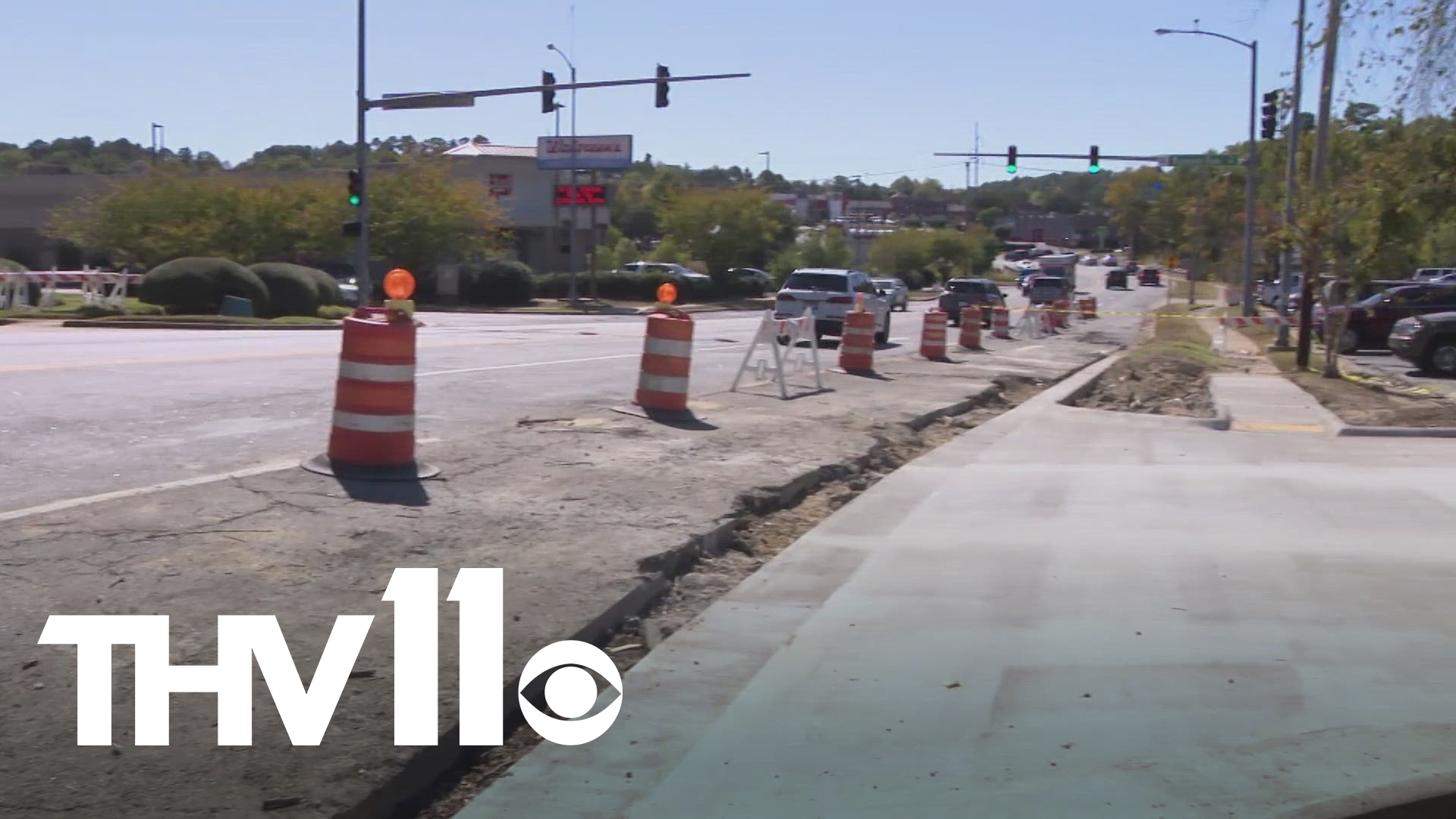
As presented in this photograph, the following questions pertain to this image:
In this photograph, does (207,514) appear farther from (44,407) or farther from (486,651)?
(44,407)

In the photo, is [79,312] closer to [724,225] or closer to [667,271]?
[667,271]

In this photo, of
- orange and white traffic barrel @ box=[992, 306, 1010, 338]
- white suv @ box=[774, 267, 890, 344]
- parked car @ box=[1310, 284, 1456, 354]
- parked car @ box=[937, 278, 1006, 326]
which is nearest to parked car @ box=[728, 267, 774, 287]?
parked car @ box=[937, 278, 1006, 326]

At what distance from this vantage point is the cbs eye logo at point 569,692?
18.8 feet

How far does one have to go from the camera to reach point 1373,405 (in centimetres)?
1944

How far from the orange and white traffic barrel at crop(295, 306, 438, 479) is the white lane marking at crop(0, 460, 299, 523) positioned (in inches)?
14.6

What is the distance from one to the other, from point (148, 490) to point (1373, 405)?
16.1m

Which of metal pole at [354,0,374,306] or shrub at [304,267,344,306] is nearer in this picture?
metal pole at [354,0,374,306]

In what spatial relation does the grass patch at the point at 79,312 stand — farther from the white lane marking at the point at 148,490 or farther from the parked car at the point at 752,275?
the parked car at the point at 752,275

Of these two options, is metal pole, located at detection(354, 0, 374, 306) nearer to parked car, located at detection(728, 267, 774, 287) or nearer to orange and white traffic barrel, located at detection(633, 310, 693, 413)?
orange and white traffic barrel, located at detection(633, 310, 693, 413)

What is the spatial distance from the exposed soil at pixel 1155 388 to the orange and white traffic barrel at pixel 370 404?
11.9m

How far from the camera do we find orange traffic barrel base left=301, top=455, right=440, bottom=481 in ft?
31.7

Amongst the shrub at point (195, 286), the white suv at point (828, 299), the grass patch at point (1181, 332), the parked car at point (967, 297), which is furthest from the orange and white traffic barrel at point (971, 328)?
the shrub at point (195, 286)

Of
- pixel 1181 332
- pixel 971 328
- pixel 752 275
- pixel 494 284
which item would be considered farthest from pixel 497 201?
pixel 971 328

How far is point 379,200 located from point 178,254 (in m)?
8.27
